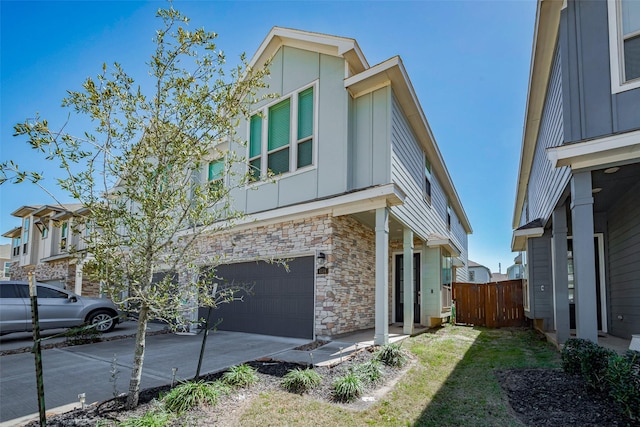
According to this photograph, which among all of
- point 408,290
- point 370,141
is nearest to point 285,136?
point 370,141

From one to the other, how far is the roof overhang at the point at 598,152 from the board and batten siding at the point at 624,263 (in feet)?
6.95

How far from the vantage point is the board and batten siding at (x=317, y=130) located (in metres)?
8.38

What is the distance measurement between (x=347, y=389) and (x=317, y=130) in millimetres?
6043

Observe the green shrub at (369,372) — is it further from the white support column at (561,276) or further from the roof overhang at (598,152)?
the white support column at (561,276)

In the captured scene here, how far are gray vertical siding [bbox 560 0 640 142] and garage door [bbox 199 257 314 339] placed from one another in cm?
585

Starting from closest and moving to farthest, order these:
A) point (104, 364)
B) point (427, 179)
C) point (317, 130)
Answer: point (104, 364)
point (317, 130)
point (427, 179)

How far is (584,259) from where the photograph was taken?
5320 mm

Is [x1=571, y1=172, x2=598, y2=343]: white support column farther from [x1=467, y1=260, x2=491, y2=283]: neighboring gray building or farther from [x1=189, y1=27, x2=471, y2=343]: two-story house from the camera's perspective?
[x1=467, y1=260, x2=491, y2=283]: neighboring gray building

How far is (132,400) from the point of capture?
12.9 feet

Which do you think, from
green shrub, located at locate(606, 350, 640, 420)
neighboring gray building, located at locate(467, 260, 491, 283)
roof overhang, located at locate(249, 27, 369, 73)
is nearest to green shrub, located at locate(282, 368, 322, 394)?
green shrub, located at locate(606, 350, 640, 420)

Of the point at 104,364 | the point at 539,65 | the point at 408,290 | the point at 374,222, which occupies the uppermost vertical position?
the point at 539,65

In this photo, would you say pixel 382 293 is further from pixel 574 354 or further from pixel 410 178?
pixel 410 178

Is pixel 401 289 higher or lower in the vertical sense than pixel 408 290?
lower

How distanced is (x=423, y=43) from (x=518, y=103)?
5030 millimetres
